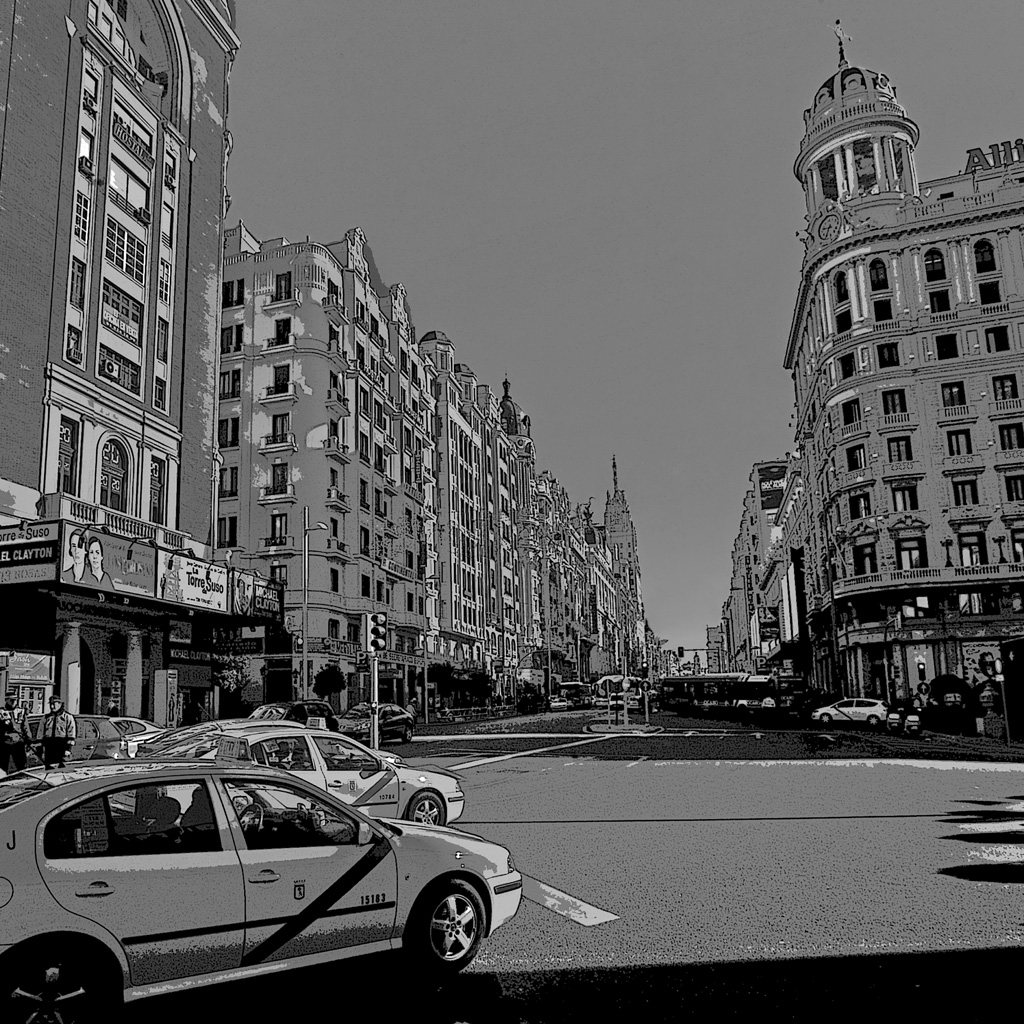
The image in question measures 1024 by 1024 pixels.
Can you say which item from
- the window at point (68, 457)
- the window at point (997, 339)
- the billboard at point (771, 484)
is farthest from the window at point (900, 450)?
the billboard at point (771, 484)

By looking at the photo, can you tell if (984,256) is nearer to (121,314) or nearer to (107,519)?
(121,314)

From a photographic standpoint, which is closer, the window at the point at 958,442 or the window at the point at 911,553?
the window at the point at 911,553

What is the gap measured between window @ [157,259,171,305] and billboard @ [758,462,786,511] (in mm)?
126451

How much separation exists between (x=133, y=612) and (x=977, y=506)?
1737 inches

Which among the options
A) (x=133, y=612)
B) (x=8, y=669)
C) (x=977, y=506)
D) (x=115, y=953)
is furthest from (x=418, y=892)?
(x=977, y=506)

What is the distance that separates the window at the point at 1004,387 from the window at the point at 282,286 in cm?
4085

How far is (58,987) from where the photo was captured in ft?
14.6

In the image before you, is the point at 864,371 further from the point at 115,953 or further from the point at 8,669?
the point at 115,953

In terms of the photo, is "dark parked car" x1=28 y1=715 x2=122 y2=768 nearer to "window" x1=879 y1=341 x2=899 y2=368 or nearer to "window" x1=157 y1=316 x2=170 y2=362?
"window" x1=157 y1=316 x2=170 y2=362

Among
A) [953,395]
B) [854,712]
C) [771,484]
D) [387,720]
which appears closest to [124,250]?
[387,720]

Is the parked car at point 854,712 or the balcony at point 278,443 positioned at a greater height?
the balcony at point 278,443

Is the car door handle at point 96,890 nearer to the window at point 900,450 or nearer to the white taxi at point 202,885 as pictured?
the white taxi at point 202,885

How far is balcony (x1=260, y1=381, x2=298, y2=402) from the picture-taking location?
52656mm

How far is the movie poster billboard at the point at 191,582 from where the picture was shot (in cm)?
2895
